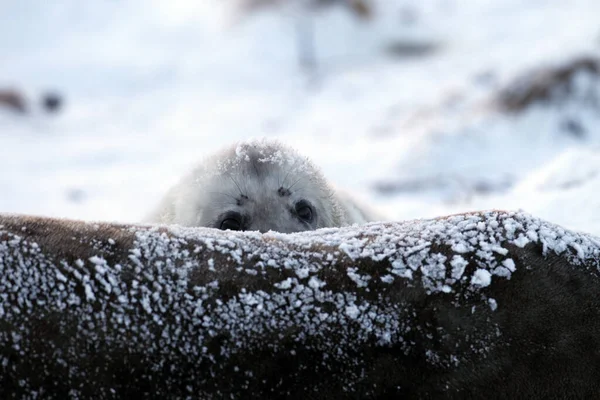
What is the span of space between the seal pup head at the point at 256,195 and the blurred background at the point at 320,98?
49cm

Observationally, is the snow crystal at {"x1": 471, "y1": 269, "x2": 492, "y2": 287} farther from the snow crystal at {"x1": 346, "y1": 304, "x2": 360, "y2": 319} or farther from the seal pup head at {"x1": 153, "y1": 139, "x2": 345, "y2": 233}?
the seal pup head at {"x1": 153, "y1": 139, "x2": 345, "y2": 233}

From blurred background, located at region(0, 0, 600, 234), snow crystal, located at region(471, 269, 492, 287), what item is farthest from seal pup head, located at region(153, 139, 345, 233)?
snow crystal, located at region(471, 269, 492, 287)

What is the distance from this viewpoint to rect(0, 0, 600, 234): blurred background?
9.89m

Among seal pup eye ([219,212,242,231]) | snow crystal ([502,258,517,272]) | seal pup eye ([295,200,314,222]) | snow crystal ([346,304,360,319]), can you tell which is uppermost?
seal pup eye ([295,200,314,222])

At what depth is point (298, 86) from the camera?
2330cm

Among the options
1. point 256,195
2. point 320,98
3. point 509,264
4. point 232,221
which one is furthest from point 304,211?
point 320,98

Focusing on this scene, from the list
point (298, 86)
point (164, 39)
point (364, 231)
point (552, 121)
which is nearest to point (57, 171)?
point (552, 121)

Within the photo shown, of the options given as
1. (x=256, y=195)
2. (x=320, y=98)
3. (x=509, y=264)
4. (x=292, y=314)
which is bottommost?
(x=292, y=314)

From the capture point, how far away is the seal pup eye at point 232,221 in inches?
150

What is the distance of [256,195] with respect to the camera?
3.90 m

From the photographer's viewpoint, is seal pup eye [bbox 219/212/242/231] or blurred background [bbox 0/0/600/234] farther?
blurred background [bbox 0/0/600/234]

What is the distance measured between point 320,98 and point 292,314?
19333 millimetres

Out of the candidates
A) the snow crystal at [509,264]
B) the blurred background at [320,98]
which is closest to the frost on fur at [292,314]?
the snow crystal at [509,264]

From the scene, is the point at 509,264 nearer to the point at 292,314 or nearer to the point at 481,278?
the point at 481,278
